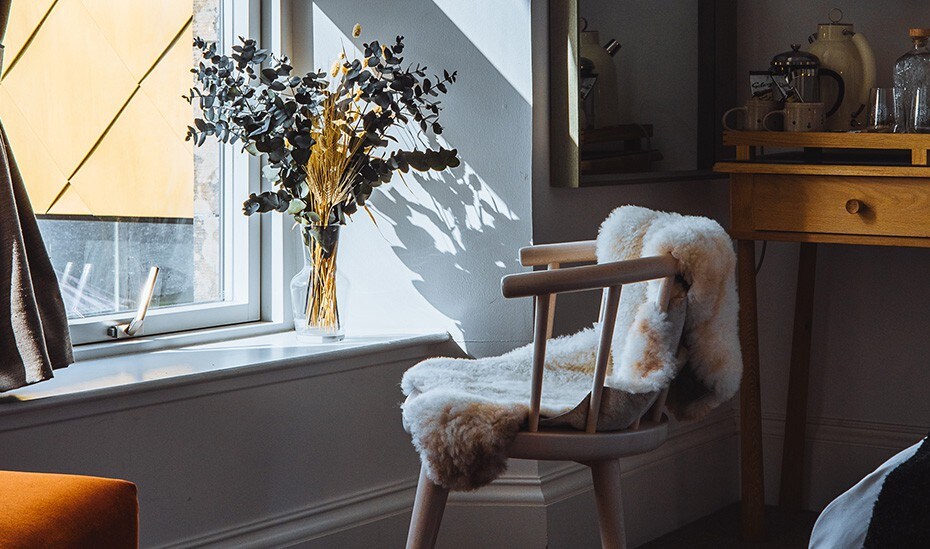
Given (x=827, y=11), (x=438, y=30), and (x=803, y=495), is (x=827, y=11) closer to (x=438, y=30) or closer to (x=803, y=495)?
(x=438, y=30)

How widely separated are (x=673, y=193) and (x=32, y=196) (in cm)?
164

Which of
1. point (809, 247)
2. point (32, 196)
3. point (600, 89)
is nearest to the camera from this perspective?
point (32, 196)

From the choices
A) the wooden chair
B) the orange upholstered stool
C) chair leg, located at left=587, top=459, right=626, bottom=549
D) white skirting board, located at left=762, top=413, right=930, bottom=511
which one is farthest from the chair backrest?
white skirting board, located at left=762, top=413, right=930, bottom=511

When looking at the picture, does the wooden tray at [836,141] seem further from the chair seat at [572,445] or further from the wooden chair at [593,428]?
the chair seat at [572,445]

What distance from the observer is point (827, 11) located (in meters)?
3.13

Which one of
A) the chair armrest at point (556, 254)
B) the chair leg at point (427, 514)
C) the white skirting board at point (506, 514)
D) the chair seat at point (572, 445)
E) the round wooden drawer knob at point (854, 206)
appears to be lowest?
the white skirting board at point (506, 514)

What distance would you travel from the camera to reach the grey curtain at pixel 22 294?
195cm

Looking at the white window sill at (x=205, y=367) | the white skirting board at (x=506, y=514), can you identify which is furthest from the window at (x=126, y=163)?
the white skirting board at (x=506, y=514)

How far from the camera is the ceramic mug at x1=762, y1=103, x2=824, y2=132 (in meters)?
2.78

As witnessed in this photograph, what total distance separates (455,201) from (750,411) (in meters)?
0.92

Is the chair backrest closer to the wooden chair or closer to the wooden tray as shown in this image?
the wooden chair

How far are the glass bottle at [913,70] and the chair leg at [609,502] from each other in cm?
121

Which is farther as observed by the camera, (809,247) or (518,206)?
(809,247)

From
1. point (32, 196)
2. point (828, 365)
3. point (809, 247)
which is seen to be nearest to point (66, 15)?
point (32, 196)
